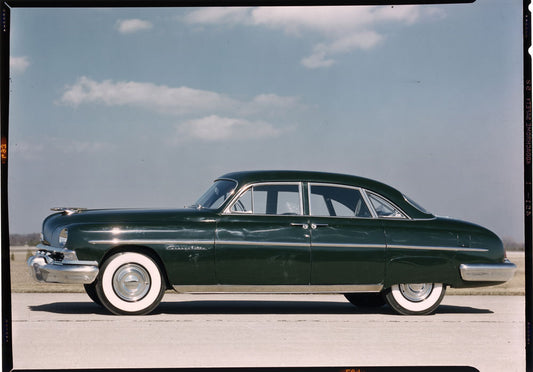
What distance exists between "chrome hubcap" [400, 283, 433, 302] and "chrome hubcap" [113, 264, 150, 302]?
2068 mm

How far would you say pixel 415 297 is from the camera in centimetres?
574

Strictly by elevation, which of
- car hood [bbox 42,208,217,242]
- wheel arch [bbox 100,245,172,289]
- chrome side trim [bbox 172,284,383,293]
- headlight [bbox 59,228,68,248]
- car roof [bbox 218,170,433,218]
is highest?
car roof [bbox 218,170,433,218]

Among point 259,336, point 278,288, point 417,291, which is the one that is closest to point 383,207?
point 417,291

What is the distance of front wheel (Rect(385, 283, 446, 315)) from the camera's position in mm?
5625

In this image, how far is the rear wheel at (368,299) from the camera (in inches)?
231

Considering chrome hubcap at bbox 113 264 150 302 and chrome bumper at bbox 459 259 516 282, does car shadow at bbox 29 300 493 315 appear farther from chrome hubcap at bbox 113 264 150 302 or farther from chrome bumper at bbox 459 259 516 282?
chrome bumper at bbox 459 259 516 282

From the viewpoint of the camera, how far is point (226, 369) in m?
3.25

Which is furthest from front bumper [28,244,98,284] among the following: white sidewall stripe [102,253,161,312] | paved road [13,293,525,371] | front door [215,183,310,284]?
front door [215,183,310,284]

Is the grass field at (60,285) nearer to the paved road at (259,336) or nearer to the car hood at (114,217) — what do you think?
the paved road at (259,336)

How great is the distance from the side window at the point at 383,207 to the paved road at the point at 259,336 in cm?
81

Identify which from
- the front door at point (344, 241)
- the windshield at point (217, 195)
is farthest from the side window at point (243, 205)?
the front door at point (344, 241)

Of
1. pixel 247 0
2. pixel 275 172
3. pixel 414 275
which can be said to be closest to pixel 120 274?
pixel 275 172

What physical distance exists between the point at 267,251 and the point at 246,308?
0.84m

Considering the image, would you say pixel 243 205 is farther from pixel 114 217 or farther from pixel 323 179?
pixel 114 217
